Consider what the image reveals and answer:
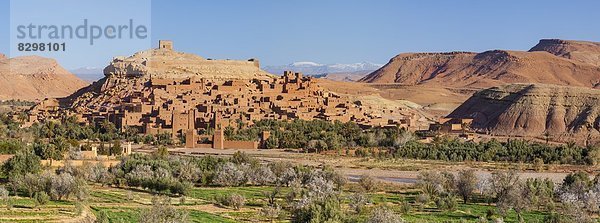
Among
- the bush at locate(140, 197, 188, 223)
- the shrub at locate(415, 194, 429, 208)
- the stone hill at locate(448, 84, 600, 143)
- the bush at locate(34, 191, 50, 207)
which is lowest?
the shrub at locate(415, 194, 429, 208)

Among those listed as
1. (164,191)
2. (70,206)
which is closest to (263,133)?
(164,191)

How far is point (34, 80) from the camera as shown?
95.8m

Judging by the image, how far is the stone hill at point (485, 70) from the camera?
104 metres

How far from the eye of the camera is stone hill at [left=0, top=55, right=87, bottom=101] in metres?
89.2

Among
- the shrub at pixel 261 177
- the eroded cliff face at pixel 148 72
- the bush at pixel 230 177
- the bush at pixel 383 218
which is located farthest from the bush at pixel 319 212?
the eroded cliff face at pixel 148 72

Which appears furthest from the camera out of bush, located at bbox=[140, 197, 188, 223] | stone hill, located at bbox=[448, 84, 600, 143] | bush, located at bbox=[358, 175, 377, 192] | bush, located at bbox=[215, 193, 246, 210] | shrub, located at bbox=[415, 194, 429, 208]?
stone hill, located at bbox=[448, 84, 600, 143]

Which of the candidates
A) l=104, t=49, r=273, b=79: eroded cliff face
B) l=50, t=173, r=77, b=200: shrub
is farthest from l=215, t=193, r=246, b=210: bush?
l=104, t=49, r=273, b=79: eroded cliff face

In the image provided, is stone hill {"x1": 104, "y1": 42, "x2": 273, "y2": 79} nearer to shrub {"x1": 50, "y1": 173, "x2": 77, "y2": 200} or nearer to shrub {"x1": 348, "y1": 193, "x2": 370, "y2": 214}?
shrub {"x1": 50, "y1": 173, "x2": 77, "y2": 200}

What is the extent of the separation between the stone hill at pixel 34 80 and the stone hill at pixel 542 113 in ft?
162

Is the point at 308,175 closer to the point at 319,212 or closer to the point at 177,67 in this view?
the point at 319,212

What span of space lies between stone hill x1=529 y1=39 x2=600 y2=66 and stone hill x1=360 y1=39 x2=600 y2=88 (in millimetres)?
12415

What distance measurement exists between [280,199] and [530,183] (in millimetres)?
8265

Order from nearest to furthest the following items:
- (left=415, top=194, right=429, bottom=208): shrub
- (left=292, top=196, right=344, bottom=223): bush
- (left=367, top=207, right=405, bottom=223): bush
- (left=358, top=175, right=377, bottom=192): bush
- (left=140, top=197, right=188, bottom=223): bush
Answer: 1. (left=140, top=197, right=188, bottom=223): bush
2. (left=367, top=207, right=405, bottom=223): bush
3. (left=292, top=196, right=344, bottom=223): bush
4. (left=415, top=194, right=429, bottom=208): shrub
5. (left=358, top=175, right=377, bottom=192): bush

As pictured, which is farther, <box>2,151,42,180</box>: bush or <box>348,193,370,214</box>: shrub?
<box>2,151,42,180</box>: bush
